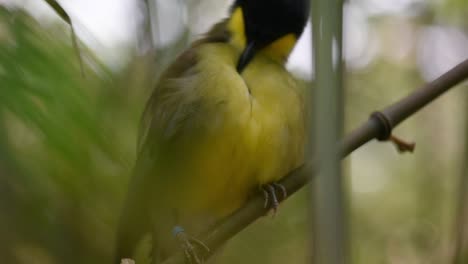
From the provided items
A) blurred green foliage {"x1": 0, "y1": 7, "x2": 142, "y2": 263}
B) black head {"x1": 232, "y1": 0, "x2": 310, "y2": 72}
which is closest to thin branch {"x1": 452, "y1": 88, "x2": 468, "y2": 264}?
blurred green foliage {"x1": 0, "y1": 7, "x2": 142, "y2": 263}

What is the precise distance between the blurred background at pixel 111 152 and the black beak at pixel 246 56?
12 centimetres

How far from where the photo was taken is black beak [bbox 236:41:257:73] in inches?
62.5

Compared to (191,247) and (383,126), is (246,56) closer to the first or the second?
(191,247)

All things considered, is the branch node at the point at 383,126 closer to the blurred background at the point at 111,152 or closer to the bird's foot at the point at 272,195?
the blurred background at the point at 111,152

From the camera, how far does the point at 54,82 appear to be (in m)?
0.64

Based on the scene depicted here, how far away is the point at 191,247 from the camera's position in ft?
4.87

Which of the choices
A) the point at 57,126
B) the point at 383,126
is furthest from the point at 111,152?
the point at 383,126

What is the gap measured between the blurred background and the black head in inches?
4.7

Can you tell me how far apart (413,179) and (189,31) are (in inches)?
36.6

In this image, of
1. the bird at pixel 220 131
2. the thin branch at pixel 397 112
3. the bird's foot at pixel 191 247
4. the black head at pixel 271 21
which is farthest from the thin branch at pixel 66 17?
the black head at pixel 271 21

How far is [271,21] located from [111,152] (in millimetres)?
1032

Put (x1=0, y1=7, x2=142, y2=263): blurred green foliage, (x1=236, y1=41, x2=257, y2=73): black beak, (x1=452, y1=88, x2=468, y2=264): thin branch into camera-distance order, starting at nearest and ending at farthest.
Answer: (x1=0, y1=7, x2=142, y2=263): blurred green foliage → (x1=452, y1=88, x2=468, y2=264): thin branch → (x1=236, y1=41, x2=257, y2=73): black beak

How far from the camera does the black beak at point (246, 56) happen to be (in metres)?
1.59

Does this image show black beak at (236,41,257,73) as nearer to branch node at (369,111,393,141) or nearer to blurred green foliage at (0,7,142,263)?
branch node at (369,111,393,141)
